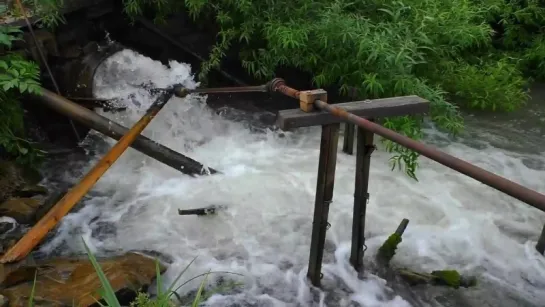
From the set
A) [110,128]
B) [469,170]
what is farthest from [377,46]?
[469,170]

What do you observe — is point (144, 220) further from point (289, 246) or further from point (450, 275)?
point (450, 275)

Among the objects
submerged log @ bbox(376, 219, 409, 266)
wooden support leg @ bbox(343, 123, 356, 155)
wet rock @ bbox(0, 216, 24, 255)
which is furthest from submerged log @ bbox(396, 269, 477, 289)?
wet rock @ bbox(0, 216, 24, 255)

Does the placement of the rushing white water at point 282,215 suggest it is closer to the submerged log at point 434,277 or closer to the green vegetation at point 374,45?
the submerged log at point 434,277

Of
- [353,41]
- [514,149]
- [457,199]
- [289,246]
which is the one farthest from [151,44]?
[514,149]

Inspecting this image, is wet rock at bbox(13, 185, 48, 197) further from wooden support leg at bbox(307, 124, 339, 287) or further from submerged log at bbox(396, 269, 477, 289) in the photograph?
submerged log at bbox(396, 269, 477, 289)

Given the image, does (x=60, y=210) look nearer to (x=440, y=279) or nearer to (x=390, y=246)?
(x=390, y=246)

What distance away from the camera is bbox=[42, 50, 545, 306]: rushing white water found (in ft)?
13.8

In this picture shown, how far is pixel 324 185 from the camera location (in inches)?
140

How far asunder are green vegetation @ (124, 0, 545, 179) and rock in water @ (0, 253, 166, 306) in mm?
2891

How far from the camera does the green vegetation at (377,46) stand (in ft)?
17.6

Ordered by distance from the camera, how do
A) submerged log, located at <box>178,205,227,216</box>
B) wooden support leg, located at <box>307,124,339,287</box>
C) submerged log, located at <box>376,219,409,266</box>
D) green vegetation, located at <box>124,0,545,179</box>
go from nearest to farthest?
wooden support leg, located at <box>307,124,339,287</box> < submerged log, located at <box>376,219,409,266</box> < submerged log, located at <box>178,205,227,216</box> < green vegetation, located at <box>124,0,545,179</box>

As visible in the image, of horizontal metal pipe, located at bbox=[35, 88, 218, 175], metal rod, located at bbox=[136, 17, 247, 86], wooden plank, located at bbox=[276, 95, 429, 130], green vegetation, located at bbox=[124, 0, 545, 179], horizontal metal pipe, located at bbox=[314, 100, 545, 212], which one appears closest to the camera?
horizontal metal pipe, located at bbox=[314, 100, 545, 212]

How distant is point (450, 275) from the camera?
4.06m

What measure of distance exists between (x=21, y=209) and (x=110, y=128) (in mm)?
1082
